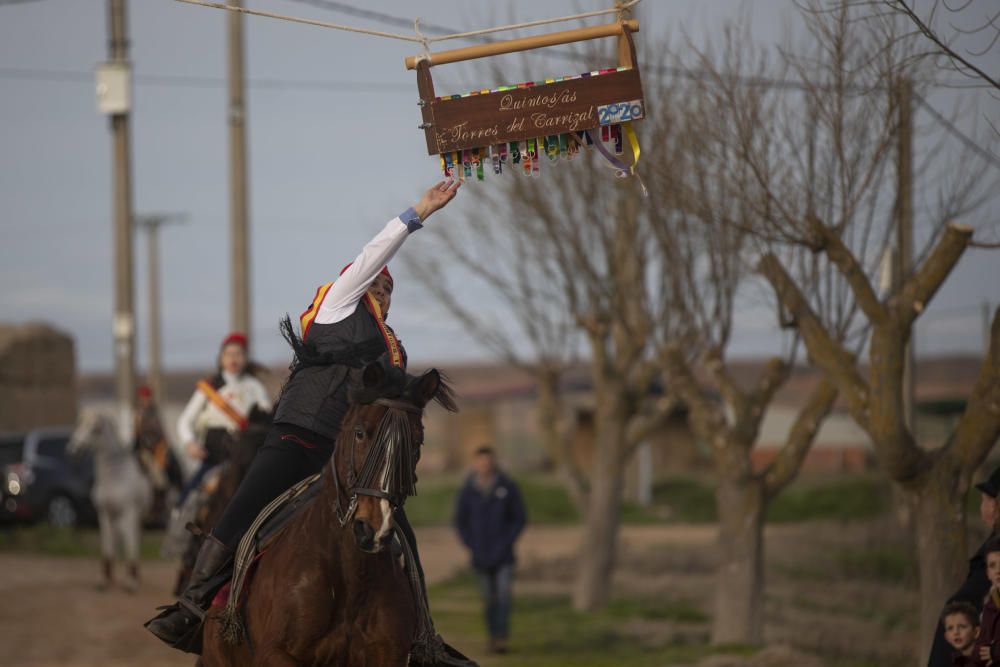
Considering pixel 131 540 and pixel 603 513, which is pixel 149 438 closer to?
pixel 131 540

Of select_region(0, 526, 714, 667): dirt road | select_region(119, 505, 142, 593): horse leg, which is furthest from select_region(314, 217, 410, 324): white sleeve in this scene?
select_region(119, 505, 142, 593): horse leg

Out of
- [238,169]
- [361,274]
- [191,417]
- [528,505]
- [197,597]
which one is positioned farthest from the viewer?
[528,505]

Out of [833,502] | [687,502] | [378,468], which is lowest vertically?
[687,502]

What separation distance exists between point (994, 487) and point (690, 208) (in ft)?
14.9

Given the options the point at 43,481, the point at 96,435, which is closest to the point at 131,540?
the point at 96,435

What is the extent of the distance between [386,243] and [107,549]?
13.2 metres

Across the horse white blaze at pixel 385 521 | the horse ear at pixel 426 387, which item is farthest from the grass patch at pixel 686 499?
the horse white blaze at pixel 385 521

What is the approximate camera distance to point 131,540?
1853 cm

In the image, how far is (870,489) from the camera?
1341 inches

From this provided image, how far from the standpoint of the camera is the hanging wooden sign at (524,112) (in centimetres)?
679

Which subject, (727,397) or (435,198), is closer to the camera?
(435,198)

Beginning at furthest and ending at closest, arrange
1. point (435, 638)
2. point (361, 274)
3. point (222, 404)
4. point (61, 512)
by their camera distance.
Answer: point (61, 512)
point (222, 404)
point (435, 638)
point (361, 274)

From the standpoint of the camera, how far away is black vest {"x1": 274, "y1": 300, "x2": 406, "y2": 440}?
277 inches

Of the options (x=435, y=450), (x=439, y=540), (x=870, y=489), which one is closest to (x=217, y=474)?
(x=439, y=540)
